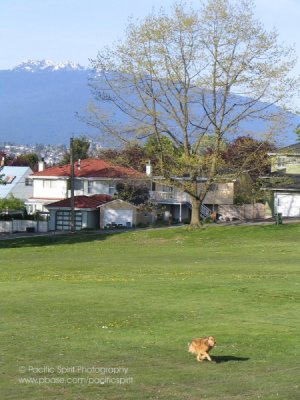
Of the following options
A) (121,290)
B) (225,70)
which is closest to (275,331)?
(121,290)

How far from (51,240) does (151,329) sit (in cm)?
5021

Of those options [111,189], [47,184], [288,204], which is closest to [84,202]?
[111,189]

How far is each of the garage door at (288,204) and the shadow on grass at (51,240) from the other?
64.7 ft

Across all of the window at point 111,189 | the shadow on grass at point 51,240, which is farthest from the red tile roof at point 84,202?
the shadow on grass at point 51,240

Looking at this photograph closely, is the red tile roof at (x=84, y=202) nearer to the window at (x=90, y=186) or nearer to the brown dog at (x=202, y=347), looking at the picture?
the window at (x=90, y=186)

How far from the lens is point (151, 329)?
1794cm

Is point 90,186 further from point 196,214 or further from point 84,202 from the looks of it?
point 196,214

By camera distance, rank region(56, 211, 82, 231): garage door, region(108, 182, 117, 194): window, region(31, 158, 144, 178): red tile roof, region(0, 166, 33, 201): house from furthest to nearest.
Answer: region(0, 166, 33, 201): house, region(31, 158, 144, 178): red tile roof, region(108, 182, 117, 194): window, region(56, 211, 82, 231): garage door

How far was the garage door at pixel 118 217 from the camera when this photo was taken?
8606 cm

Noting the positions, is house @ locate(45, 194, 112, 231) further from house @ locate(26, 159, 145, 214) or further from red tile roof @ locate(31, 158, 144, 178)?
house @ locate(26, 159, 145, 214)

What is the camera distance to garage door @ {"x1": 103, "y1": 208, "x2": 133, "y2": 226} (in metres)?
86.1

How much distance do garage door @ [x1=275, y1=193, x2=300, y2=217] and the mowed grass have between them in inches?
1615

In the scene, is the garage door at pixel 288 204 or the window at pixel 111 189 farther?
the window at pixel 111 189

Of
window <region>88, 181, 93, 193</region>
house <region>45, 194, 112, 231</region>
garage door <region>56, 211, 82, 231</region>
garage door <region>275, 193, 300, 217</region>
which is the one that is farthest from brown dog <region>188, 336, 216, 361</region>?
window <region>88, 181, 93, 193</region>
